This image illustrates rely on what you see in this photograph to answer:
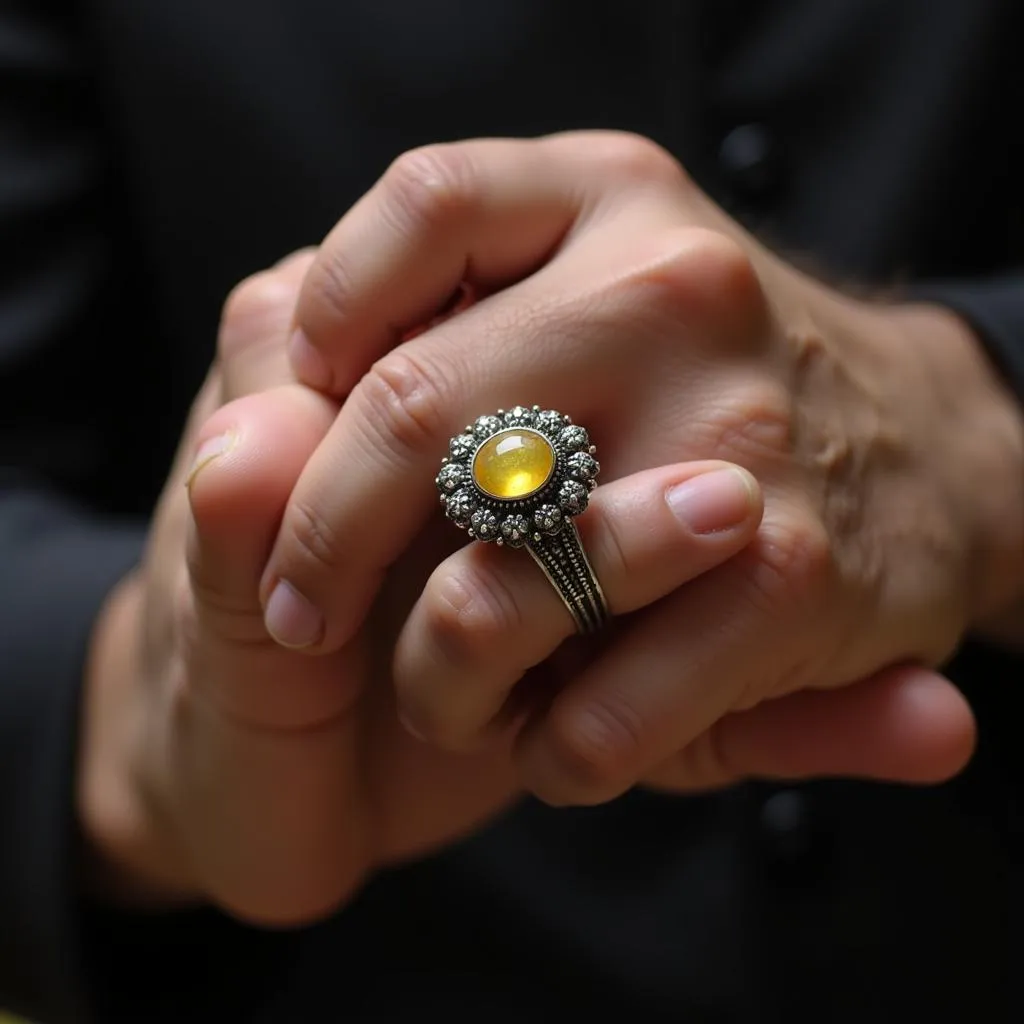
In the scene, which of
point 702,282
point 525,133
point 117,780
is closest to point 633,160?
point 702,282

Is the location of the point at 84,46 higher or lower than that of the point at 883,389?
higher

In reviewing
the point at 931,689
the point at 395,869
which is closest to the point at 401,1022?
the point at 395,869

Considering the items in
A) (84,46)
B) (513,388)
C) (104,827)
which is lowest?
(104,827)

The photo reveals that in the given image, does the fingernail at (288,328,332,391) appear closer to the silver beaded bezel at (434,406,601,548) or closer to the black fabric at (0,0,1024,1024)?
the silver beaded bezel at (434,406,601,548)

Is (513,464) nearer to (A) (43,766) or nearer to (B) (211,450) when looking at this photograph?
(B) (211,450)

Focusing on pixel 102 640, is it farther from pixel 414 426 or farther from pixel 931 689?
pixel 931 689

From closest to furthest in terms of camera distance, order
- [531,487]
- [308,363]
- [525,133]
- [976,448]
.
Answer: [531,487], [308,363], [976,448], [525,133]

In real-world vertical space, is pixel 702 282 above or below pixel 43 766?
above
